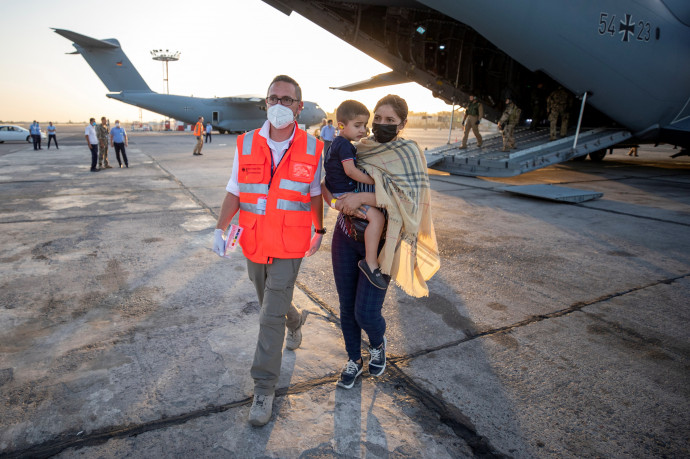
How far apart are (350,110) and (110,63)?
32.9 meters

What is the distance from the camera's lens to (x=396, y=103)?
240cm

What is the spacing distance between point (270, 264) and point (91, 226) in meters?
5.26

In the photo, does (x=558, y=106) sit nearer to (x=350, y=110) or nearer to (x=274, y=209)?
(x=350, y=110)

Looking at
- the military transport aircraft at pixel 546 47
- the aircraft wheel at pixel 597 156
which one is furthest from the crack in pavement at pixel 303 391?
the aircraft wheel at pixel 597 156

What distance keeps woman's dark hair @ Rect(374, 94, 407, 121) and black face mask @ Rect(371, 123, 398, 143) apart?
3.4 inches

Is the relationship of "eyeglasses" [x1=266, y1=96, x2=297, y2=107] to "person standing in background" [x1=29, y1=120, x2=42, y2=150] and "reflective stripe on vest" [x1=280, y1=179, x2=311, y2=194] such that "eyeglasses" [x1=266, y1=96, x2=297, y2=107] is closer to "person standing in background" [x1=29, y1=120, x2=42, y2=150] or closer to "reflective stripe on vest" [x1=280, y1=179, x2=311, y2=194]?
"reflective stripe on vest" [x1=280, y1=179, x2=311, y2=194]

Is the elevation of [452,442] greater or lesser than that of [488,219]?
lesser

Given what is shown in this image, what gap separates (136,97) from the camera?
2961 cm

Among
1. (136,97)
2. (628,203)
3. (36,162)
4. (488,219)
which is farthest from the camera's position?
(136,97)

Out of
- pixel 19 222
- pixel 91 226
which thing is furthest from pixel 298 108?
pixel 19 222

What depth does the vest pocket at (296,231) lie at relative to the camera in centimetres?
237

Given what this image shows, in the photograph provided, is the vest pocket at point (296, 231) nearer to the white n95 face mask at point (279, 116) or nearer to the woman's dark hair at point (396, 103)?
the white n95 face mask at point (279, 116)

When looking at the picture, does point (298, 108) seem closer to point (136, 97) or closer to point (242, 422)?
point (242, 422)

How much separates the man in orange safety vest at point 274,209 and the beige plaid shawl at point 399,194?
381 millimetres
